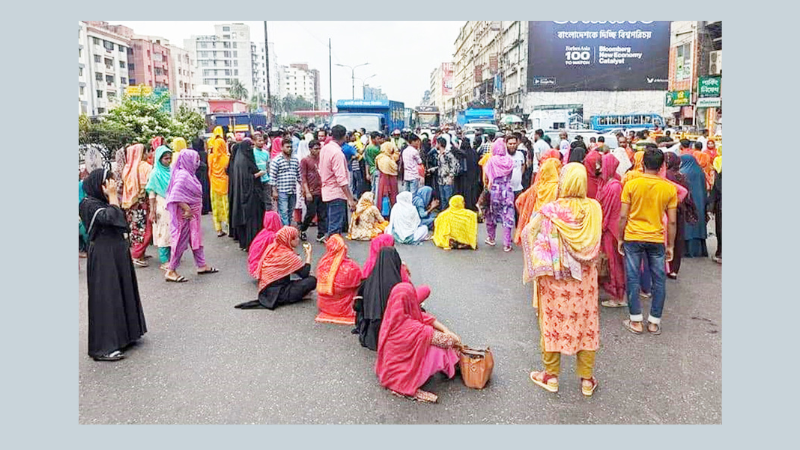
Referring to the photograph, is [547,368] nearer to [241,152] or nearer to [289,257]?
[289,257]

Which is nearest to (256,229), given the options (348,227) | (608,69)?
(348,227)

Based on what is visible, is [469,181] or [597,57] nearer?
[469,181]

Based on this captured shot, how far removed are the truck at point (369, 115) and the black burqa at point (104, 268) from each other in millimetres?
12717

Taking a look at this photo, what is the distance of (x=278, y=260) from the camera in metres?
5.93

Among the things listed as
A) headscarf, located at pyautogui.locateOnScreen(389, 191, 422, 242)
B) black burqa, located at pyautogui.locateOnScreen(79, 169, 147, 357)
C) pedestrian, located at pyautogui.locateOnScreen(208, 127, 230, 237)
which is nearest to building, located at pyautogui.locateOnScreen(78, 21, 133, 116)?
pedestrian, located at pyautogui.locateOnScreen(208, 127, 230, 237)

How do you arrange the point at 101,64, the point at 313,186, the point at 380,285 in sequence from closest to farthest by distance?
the point at 380,285, the point at 313,186, the point at 101,64

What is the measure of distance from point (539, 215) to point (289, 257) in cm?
293

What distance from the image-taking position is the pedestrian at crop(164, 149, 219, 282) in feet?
22.2

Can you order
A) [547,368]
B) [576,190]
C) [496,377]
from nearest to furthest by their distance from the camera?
1. [576,190]
2. [547,368]
3. [496,377]

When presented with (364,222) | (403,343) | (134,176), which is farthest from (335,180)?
(403,343)

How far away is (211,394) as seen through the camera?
409cm

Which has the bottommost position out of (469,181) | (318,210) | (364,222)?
(364,222)

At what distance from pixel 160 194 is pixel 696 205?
695cm

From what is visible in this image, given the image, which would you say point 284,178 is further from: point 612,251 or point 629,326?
point 629,326
